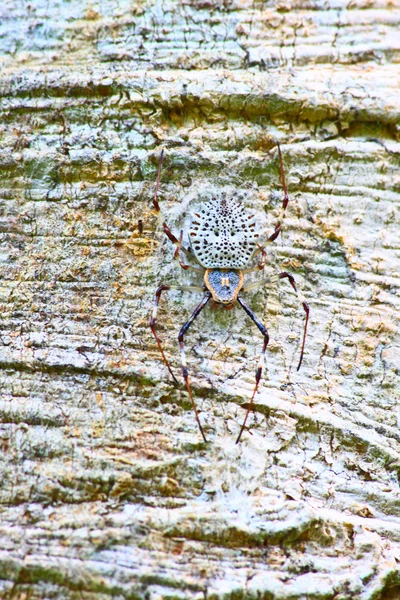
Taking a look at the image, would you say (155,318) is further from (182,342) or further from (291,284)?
(291,284)

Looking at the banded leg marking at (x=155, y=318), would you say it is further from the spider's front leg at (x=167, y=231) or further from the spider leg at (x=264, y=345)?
the spider leg at (x=264, y=345)

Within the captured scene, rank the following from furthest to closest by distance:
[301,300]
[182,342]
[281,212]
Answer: [281,212] → [301,300] → [182,342]

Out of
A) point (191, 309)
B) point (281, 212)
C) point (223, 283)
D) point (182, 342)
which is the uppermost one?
point (281, 212)

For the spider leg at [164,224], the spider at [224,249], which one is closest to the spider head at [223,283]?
the spider at [224,249]

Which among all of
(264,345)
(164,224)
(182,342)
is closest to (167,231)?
(164,224)

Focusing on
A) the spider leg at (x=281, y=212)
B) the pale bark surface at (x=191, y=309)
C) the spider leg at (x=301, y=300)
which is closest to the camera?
the pale bark surface at (x=191, y=309)

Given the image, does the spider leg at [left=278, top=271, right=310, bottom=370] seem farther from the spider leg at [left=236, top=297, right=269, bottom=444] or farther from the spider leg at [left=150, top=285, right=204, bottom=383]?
the spider leg at [left=150, top=285, right=204, bottom=383]

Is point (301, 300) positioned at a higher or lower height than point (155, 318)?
higher
